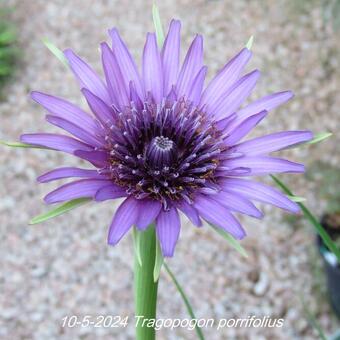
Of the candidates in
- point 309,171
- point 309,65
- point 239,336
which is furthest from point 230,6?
point 239,336

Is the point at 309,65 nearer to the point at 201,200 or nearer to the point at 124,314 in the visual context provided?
the point at 124,314

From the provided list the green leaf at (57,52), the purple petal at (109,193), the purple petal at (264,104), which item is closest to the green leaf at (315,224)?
the purple petal at (264,104)

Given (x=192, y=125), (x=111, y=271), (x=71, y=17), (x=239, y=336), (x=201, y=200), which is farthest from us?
(x=71, y=17)

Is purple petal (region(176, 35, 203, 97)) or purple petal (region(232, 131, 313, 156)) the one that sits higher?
purple petal (region(176, 35, 203, 97))

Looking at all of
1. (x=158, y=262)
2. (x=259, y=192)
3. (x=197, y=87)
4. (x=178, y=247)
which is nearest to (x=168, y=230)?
(x=158, y=262)

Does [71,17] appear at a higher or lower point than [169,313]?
higher

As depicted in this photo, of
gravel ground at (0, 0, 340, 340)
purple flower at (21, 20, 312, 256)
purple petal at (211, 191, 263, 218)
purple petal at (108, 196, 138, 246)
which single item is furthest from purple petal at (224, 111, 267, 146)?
gravel ground at (0, 0, 340, 340)

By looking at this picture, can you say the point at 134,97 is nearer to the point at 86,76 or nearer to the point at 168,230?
the point at 86,76

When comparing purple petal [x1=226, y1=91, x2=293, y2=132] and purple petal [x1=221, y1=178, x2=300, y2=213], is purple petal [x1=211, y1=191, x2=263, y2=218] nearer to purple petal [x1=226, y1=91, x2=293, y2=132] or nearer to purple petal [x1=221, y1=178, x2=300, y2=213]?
purple petal [x1=221, y1=178, x2=300, y2=213]
